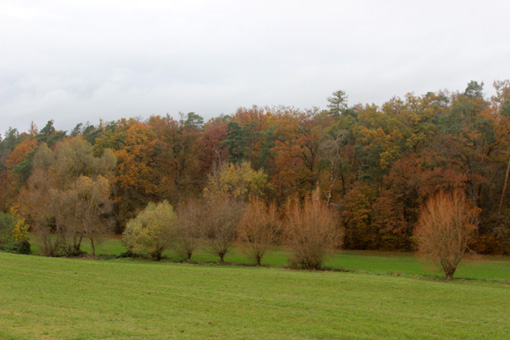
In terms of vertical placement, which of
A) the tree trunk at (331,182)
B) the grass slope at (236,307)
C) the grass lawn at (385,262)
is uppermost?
the tree trunk at (331,182)

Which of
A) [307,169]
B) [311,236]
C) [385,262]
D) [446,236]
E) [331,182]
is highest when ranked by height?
[307,169]

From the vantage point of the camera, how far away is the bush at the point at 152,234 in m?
40.3

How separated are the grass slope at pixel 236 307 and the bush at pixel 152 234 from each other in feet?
38.1

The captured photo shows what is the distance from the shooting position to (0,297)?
1878 centimetres

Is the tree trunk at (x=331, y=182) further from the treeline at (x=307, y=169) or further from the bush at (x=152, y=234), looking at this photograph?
the bush at (x=152, y=234)

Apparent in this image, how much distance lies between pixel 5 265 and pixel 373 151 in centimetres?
4490

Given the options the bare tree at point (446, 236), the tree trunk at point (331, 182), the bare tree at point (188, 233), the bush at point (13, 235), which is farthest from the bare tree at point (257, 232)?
the bush at point (13, 235)

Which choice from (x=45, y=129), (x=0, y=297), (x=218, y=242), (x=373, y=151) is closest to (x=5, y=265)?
(x=0, y=297)

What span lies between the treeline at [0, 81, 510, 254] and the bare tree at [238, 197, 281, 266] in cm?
596

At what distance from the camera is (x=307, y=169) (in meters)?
59.7

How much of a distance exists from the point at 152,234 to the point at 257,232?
37.1ft

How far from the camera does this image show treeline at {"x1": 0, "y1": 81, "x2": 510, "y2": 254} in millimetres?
46125

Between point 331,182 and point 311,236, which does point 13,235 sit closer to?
point 311,236

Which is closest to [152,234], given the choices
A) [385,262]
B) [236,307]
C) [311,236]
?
[311,236]
